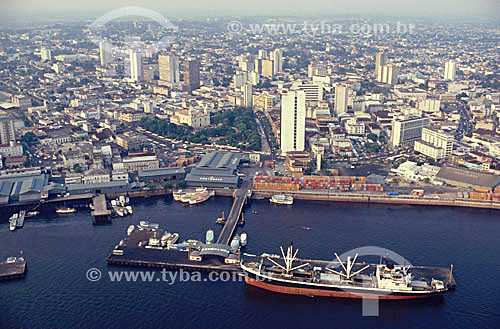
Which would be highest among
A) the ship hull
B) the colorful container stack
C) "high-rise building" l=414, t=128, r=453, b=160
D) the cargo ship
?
"high-rise building" l=414, t=128, r=453, b=160

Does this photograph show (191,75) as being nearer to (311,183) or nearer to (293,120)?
(293,120)

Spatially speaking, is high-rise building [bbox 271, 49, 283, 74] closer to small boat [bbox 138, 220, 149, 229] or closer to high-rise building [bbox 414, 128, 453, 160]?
high-rise building [bbox 414, 128, 453, 160]

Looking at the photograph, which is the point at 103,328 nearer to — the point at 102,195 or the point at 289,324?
the point at 289,324

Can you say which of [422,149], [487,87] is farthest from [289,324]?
[487,87]

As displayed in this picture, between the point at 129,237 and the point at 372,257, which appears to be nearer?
the point at 372,257

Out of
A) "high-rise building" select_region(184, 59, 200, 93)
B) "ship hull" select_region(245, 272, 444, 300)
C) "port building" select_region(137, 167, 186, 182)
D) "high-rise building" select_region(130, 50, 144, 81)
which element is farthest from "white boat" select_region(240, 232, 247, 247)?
"high-rise building" select_region(130, 50, 144, 81)

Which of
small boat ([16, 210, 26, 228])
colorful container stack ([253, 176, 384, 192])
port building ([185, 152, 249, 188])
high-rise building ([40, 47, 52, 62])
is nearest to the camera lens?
small boat ([16, 210, 26, 228])

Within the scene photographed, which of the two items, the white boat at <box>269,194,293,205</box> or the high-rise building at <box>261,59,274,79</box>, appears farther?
the high-rise building at <box>261,59,274,79</box>
